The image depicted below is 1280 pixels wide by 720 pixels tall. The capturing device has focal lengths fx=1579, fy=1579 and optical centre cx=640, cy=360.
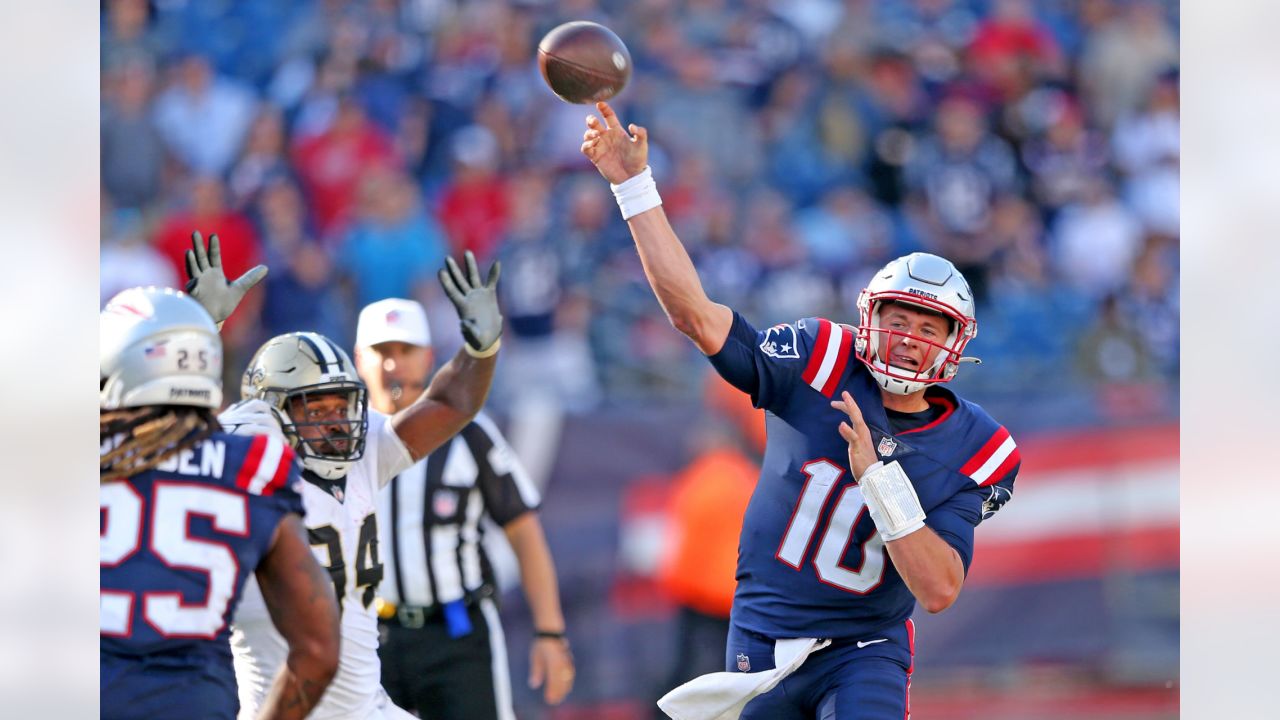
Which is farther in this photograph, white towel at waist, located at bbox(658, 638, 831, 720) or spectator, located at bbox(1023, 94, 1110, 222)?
spectator, located at bbox(1023, 94, 1110, 222)

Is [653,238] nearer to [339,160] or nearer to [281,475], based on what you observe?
[281,475]

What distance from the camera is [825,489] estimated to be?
4133mm

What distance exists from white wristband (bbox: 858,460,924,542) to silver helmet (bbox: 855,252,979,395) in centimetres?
32

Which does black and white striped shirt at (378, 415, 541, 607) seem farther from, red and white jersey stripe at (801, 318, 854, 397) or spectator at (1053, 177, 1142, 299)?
spectator at (1053, 177, 1142, 299)

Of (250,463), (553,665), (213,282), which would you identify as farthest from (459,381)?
(553,665)

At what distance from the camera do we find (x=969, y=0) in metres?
11.5

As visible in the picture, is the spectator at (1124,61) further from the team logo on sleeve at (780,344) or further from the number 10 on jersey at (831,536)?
the number 10 on jersey at (831,536)

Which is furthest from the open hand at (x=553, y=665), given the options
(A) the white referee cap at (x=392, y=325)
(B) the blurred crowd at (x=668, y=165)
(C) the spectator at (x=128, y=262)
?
(C) the spectator at (x=128, y=262)

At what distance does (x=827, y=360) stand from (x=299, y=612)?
161 centimetres

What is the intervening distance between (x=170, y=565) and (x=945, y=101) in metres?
8.40

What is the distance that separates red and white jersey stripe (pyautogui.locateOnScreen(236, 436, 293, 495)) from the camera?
321 centimetres

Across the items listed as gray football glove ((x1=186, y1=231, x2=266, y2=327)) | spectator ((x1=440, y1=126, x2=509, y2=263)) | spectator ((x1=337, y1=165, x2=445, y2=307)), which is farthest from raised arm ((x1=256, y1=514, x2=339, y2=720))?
spectator ((x1=440, y1=126, x2=509, y2=263))

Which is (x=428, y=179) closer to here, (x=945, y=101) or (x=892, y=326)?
(x=945, y=101)

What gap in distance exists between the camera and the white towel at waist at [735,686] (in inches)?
160
